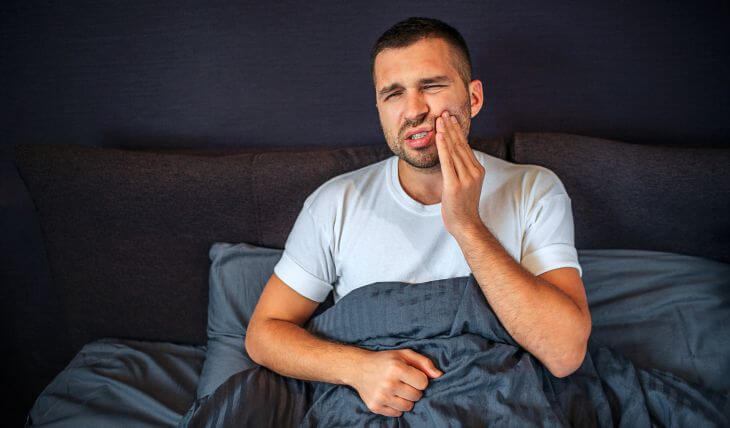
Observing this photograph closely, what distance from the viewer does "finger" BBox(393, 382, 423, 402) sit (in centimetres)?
99

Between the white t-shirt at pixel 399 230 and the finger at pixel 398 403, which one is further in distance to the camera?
the white t-shirt at pixel 399 230

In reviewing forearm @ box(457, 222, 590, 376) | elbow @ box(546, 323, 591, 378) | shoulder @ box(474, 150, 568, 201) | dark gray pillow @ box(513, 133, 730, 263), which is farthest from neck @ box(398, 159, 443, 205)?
elbow @ box(546, 323, 591, 378)

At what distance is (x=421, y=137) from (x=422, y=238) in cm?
23

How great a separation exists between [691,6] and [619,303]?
3.01 feet

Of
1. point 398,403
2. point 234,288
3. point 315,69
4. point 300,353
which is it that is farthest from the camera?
point 315,69

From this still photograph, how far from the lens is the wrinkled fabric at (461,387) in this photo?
0.98 meters

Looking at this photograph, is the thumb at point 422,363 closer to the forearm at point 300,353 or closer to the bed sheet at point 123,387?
the forearm at point 300,353

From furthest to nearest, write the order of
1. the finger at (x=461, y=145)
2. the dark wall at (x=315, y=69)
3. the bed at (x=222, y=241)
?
the dark wall at (x=315, y=69), the bed at (x=222, y=241), the finger at (x=461, y=145)

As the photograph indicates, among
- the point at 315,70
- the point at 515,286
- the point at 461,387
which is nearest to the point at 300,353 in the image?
the point at 461,387

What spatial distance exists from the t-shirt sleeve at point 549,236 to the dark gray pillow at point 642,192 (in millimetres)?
243

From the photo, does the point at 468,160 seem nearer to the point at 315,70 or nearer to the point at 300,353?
the point at 300,353

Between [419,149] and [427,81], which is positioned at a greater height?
[427,81]

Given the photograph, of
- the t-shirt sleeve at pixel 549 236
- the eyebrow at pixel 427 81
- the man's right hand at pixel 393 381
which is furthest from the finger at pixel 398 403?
the eyebrow at pixel 427 81

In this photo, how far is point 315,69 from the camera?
161 cm
